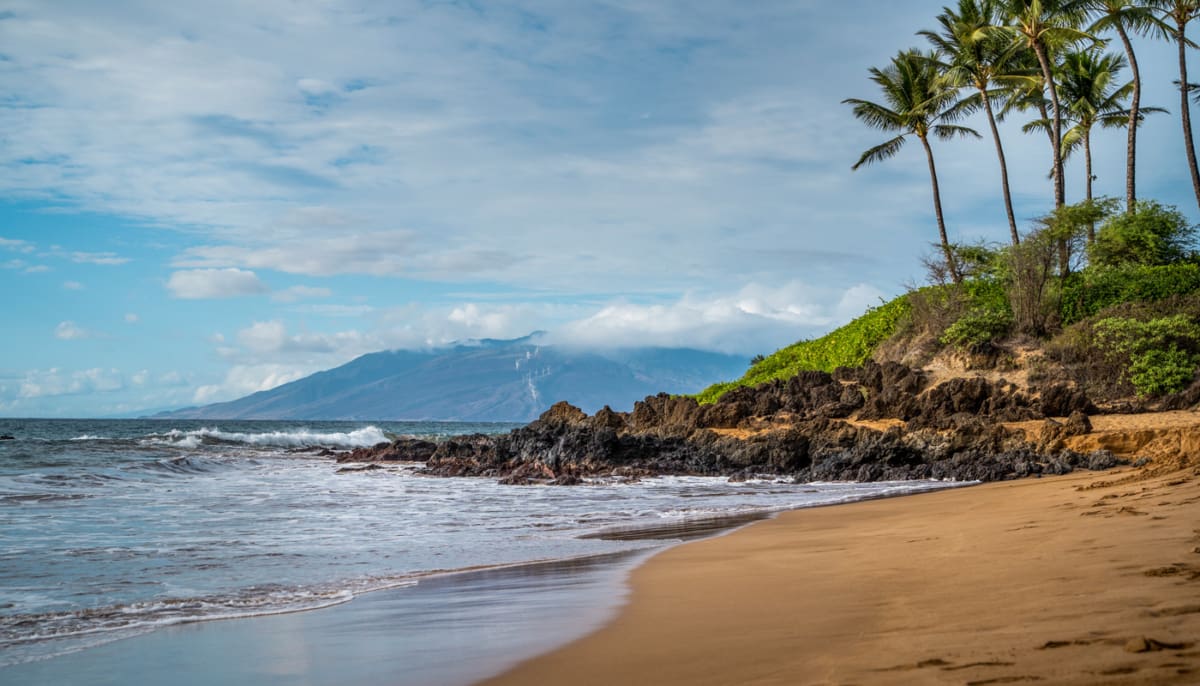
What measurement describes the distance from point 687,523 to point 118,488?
12104 mm

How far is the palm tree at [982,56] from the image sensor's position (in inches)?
1187

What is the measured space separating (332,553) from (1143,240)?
2960 cm

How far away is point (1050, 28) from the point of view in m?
27.9

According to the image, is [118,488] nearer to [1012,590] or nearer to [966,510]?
[966,510]

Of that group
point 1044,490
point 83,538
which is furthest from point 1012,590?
point 83,538

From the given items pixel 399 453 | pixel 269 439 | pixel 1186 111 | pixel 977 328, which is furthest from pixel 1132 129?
pixel 269 439

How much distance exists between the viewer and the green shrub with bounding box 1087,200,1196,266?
Result: 28.0m

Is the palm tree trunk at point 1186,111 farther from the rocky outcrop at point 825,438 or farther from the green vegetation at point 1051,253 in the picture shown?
the rocky outcrop at point 825,438

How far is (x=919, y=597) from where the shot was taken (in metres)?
4.86

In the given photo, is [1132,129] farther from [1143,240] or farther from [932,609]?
[932,609]

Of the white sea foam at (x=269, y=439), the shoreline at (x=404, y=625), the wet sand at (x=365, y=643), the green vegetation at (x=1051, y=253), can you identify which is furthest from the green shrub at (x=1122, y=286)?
the white sea foam at (x=269, y=439)

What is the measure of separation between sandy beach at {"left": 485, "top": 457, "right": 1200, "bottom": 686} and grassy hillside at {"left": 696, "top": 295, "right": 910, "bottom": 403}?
2084 centimetres

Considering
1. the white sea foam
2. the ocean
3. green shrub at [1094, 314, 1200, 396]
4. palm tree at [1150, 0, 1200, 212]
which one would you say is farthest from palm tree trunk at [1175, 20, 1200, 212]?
the white sea foam

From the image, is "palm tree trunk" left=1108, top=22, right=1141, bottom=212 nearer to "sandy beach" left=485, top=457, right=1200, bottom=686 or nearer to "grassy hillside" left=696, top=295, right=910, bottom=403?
"grassy hillside" left=696, top=295, right=910, bottom=403
